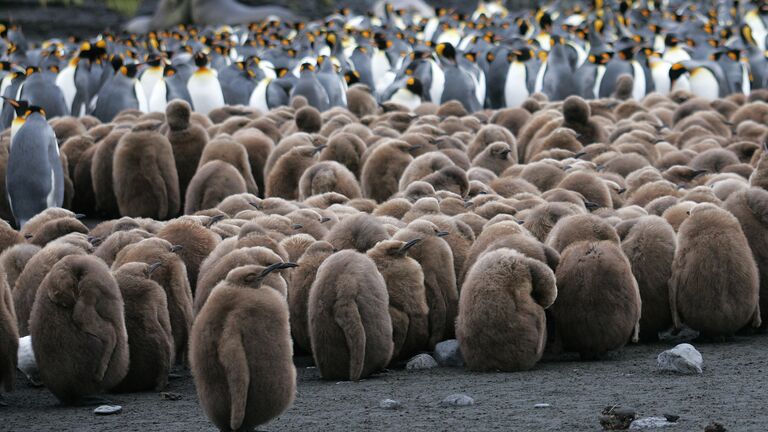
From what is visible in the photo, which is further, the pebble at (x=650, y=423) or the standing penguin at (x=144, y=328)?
the standing penguin at (x=144, y=328)

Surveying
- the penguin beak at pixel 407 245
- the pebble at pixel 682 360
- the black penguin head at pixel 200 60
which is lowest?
the pebble at pixel 682 360

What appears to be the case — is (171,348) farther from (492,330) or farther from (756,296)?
(756,296)

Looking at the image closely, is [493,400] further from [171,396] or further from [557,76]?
[557,76]

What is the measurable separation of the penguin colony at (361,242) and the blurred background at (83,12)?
2696 centimetres

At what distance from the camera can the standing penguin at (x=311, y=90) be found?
17.7 metres

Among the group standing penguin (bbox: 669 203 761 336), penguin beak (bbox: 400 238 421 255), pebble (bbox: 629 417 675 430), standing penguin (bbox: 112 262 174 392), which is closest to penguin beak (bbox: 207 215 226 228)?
standing penguin (bbox: 112 262 174 392)

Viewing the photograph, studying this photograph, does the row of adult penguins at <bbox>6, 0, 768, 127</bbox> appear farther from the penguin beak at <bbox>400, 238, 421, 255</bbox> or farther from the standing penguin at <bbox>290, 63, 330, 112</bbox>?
the penguin beak at <bbox>400, 238, 421, 255</bbox>

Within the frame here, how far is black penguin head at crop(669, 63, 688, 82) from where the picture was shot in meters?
20.5

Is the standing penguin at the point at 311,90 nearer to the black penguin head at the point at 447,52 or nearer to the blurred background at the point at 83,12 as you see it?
the black penguin head at the point at 447,52

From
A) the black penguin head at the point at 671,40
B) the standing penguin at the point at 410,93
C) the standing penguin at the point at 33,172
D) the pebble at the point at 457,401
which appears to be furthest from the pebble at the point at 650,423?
the black penguin head at the point at 671,40

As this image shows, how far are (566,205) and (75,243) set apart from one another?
3148 millimetres

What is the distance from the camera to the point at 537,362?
22.0 ft

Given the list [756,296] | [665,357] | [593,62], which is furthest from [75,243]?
[593,62]

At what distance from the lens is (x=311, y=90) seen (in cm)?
1784
